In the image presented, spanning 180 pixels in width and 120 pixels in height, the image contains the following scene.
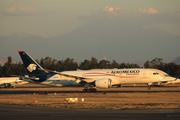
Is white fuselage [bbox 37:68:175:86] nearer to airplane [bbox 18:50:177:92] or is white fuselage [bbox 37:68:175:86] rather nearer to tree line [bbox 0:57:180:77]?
airplane [bbox 18:50:177:92]

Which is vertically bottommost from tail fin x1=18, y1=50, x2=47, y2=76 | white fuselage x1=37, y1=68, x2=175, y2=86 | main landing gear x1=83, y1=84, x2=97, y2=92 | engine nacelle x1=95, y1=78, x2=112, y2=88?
main landing gear x1=83, y1=84, x2=97, y2=92

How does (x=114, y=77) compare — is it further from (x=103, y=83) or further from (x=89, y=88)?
(x=89, y=88)

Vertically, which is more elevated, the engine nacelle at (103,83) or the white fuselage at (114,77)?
the white fuselage at (114,77)

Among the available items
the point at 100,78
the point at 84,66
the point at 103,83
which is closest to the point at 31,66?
the point at 100,78

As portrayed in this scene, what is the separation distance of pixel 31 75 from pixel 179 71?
8500 cm

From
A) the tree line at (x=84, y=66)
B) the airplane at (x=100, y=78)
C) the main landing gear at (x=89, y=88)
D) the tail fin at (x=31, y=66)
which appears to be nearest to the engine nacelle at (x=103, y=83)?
the airplane at (x=100, y=78)

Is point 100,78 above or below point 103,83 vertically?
above

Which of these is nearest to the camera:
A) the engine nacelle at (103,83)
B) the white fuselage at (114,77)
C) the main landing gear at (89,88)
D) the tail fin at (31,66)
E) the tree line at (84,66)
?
the engine nacelle at (103,83)

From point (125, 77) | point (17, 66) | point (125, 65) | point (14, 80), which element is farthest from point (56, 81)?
point (17, 66)

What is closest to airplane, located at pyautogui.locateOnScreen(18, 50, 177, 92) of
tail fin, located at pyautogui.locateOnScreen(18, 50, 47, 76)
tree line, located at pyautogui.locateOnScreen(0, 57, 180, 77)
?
tail fin, located at pyautogui.locateOnScreen(18, 50, 47, 76)

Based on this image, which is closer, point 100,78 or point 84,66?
point 100,78

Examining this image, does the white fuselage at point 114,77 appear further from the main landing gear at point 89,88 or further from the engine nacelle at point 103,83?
the engine nacelle at point 103,83

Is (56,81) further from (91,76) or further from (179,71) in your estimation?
(179,71)

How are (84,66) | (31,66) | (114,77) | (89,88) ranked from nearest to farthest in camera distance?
1. (89,88)
2. (114,77)
3. (31,66)
4. (84,66)
